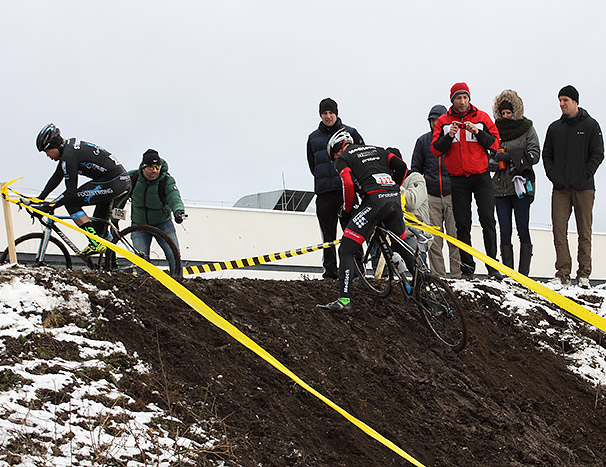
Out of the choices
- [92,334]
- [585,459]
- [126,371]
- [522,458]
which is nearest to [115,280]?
[92,334]

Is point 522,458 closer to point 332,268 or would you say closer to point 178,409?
point 178,409

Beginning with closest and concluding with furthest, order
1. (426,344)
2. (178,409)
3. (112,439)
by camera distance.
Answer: (112,439)
(178,409)
(426,344)

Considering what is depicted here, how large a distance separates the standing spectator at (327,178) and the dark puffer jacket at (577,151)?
2.85 metres

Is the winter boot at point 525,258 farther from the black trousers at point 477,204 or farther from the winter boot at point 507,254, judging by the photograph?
the black trousers at point 477,204

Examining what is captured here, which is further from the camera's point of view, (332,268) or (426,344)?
(332,268)

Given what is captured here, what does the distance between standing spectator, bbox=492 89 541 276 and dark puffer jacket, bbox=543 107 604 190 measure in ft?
0.99

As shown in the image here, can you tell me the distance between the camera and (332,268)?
9.22 meters

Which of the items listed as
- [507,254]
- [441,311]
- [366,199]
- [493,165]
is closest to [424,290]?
[441,311]

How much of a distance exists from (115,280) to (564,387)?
4623 millimetres

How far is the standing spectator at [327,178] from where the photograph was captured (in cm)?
902

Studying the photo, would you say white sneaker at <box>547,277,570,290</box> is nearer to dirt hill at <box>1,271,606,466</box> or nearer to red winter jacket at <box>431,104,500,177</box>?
dirt hill at <box>1,271,606,466</box>

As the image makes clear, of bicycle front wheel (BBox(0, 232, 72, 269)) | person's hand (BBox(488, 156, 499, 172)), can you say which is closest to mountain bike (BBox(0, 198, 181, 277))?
bicycle front wheel (BBox(0, 232, 72, 269))

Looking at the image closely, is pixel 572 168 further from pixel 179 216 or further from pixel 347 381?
pixel 179 216

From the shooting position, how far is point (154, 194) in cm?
910
